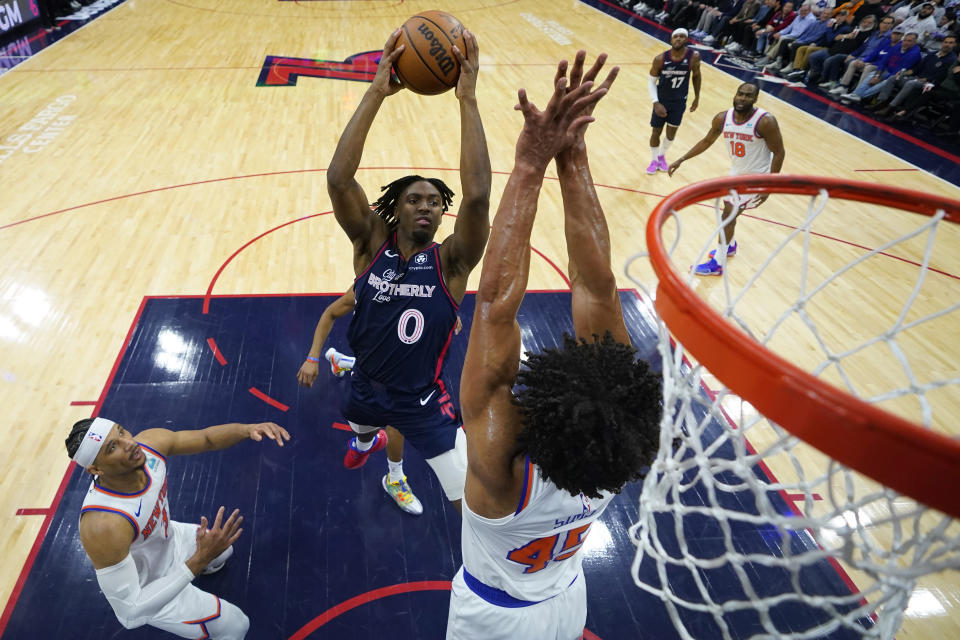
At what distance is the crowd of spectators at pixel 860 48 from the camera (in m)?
9.52

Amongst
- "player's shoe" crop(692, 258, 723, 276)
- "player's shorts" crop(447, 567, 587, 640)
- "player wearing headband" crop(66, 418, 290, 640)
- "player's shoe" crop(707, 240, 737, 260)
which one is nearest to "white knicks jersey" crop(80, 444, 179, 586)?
"player wearing headband" crop(66, 418, 290, 640)

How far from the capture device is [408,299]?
2807 mm

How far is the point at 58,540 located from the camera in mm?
3199

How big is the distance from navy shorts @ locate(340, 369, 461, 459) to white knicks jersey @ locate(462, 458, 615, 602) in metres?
1.05

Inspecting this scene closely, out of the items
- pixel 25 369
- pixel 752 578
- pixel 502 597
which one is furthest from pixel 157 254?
pixel 752 578

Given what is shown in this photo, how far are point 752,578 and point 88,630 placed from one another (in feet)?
10.7

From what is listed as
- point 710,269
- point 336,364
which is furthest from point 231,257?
point 710,269

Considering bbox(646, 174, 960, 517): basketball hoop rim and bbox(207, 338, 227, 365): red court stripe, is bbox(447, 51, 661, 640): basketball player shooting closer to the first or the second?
bbox(646, 174, 960, 517): basketball hoop rim

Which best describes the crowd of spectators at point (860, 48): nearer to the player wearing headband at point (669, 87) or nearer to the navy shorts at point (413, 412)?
the player wearing headband at point (669, 87)

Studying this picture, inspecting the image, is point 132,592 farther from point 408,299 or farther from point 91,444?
point 408,299

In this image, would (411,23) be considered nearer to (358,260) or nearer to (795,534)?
(358,260)

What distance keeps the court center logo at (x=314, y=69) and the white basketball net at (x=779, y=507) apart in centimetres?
678

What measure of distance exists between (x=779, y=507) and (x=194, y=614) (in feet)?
10.1

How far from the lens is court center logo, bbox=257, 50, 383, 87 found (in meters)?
10.2
